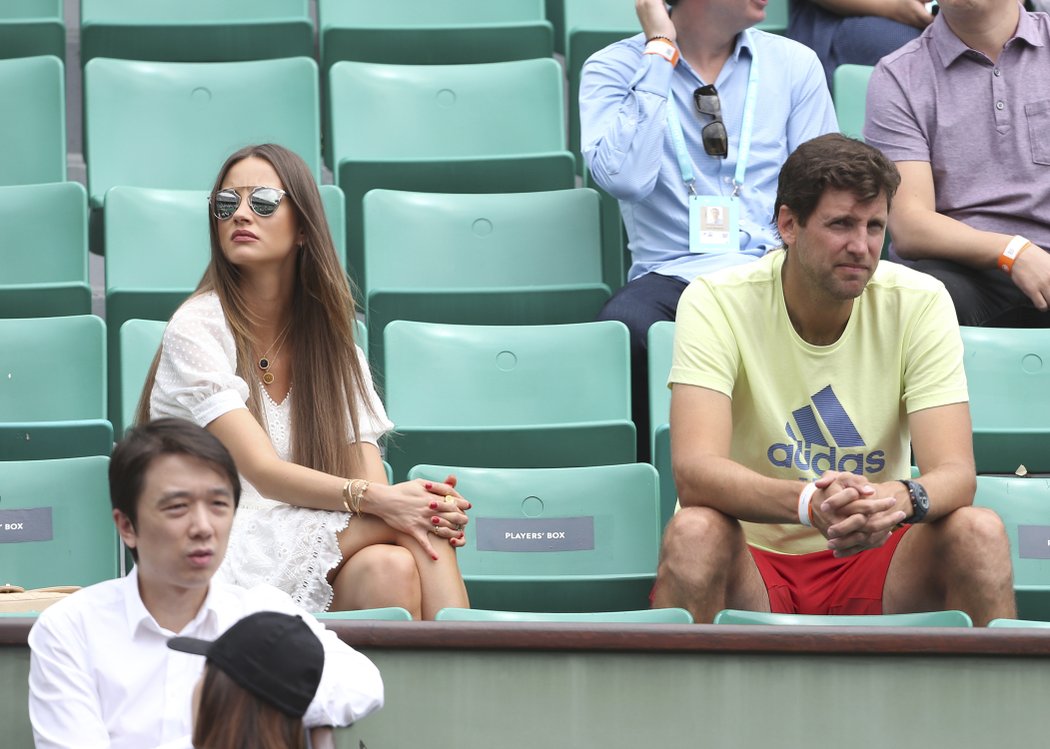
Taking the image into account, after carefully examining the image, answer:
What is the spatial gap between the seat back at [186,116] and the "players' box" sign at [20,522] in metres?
1.25

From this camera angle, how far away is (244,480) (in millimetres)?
2281


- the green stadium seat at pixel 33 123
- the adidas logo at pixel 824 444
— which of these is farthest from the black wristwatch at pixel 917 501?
the green stadium seat at pixel 33 123

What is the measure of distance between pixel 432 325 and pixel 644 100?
2.30 ft

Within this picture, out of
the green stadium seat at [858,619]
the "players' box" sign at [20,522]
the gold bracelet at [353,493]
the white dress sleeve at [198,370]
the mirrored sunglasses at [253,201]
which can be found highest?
the mirrored sunglasses at [253,201]

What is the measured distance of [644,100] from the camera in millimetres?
3199

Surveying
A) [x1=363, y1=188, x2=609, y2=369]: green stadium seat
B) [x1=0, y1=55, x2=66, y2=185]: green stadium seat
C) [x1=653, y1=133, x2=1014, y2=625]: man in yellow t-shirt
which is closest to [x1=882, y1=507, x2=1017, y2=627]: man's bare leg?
[x1=653, y1=133, x2=1014, y2=625]: man in yellow t-shirt

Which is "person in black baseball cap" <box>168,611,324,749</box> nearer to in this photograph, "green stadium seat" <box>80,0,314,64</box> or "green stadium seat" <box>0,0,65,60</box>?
"green stadium seat" <box>80,0,314,64</box>

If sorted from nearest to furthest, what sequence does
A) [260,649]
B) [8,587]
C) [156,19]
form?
[260,649] < [8,587] < [156,19]

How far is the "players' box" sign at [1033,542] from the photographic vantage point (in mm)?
2482

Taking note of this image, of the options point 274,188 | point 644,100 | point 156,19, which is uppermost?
point 156,19

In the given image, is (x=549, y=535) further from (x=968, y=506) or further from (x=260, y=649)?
(x=260, y=649)

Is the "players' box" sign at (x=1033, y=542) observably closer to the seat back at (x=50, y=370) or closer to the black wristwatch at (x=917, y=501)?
the black wristwatch at (x=917, y=501)

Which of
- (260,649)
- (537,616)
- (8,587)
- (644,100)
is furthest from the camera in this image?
(644,100)

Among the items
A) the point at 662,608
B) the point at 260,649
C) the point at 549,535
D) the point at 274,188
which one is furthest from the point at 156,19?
the point at 260,649
